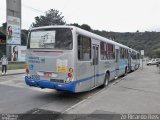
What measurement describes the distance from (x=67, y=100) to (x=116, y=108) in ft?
8.20

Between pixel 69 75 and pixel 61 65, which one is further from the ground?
pixel 61 65

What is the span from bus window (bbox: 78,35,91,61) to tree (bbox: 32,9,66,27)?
82.8m

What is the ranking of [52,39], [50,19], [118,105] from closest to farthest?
[118,105], [52,39], [50,19]

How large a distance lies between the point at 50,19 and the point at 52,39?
85.3 m

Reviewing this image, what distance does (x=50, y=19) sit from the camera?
3659 inches

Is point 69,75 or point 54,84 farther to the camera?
point 54,84

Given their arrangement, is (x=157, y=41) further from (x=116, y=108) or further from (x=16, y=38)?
(x=116, y=108)

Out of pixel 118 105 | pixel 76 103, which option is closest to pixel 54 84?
pixel 76 103

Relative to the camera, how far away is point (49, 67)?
937 cm

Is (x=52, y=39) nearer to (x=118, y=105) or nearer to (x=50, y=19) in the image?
(x=118, y=105)

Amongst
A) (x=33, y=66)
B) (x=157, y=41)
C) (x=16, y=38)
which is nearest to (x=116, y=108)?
(x=33, y=66)

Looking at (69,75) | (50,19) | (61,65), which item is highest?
(50,19)

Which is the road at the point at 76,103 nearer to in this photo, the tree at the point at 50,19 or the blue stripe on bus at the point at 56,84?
the blue stripe on bus at the point at 56,84

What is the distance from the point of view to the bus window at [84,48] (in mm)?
9492
